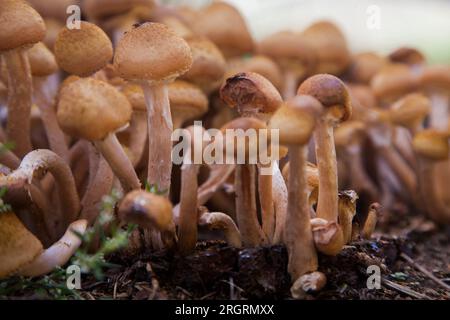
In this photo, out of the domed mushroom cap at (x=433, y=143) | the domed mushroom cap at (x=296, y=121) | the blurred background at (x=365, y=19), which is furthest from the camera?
the blurred background at (x=365, y=19)

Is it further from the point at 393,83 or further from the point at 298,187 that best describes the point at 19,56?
the point at 393,83

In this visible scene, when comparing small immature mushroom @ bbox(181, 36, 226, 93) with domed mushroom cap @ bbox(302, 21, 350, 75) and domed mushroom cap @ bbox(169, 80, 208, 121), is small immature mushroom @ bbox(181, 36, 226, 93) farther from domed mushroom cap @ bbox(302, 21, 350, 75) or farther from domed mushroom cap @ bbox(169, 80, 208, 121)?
domed mushroom cap @ bbox(302, 21, 350, 75)

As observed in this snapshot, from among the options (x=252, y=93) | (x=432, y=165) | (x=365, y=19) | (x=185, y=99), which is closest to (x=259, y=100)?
(x=252, y=93)

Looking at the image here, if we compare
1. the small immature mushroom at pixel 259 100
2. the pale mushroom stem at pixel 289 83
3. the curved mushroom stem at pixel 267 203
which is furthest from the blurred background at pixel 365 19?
the curved mushroom stem at pixel 267 203

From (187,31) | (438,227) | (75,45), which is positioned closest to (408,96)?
(438,227)

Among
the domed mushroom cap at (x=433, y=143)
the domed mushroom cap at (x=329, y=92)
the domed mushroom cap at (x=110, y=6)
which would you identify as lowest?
the domed mushroom cap at (x=433, y=143)

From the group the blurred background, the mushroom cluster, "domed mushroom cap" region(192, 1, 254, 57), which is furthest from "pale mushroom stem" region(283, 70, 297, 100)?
the blurred background

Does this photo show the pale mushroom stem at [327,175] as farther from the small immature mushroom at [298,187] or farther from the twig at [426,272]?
the twig at [426,272]

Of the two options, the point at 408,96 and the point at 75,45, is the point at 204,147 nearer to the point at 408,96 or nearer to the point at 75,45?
the point at 75,45
